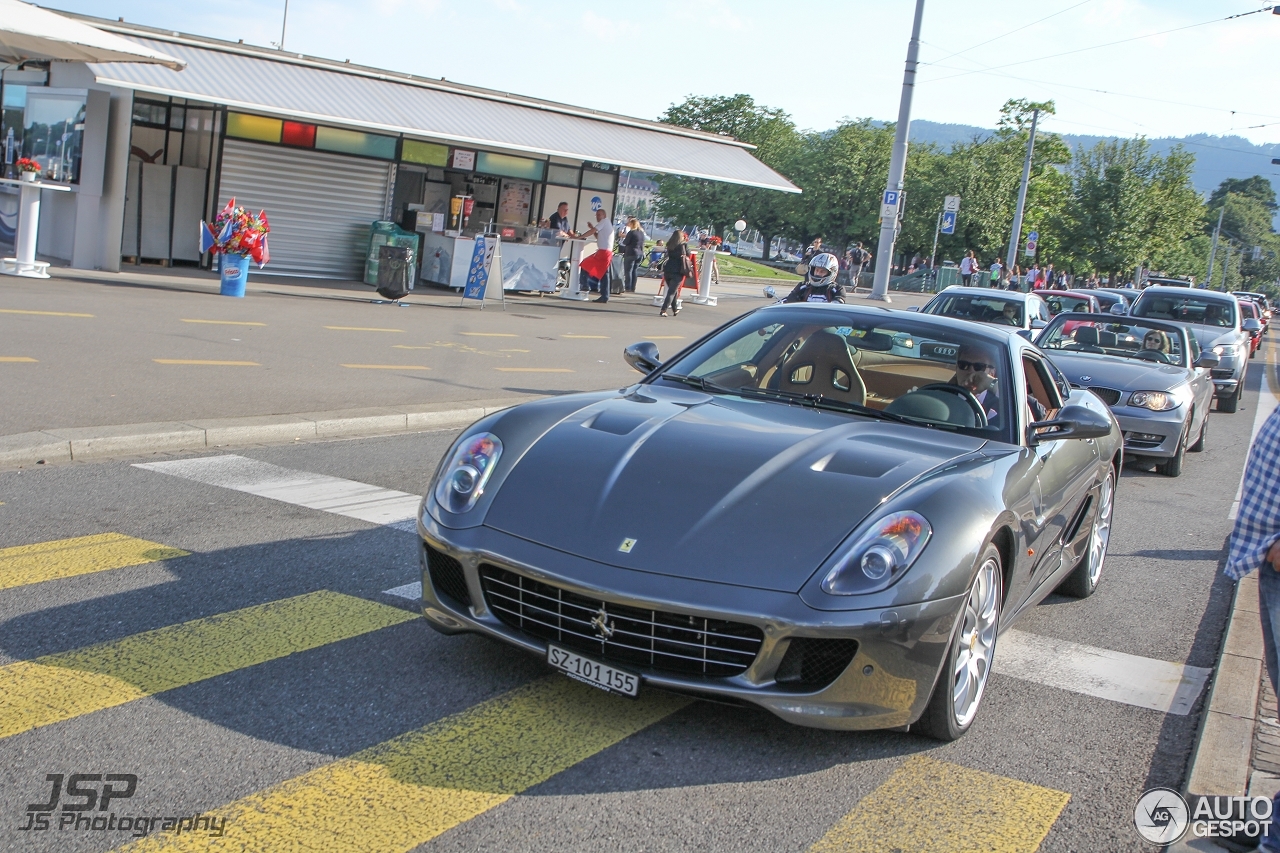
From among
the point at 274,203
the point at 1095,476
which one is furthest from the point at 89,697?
the point at 274,203

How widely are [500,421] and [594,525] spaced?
0.85 metres

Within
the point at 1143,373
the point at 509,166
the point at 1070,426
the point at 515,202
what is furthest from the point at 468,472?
the point at 515,202

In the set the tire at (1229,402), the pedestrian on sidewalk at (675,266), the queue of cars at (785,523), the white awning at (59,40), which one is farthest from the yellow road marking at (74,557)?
the pedestrian on sidewalk at (675,266)

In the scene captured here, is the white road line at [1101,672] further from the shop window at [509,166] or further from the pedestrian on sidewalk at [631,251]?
the pedestrian on sidewalk at [631,251]

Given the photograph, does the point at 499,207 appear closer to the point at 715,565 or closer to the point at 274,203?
the point at 274,203

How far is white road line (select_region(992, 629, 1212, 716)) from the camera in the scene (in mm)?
4973

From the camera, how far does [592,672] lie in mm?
3881

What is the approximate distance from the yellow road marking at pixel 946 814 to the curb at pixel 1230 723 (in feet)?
1.35

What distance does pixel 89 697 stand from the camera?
12.6ft

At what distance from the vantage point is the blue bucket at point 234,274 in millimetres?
17625

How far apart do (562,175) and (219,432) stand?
20.1m

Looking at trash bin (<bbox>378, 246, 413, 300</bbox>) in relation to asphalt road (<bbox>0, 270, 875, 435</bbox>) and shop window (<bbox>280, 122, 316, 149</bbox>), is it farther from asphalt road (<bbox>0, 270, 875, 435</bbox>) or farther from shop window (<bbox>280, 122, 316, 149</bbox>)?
shop window (<bbox>280, 122, 316, 149</bbox>)

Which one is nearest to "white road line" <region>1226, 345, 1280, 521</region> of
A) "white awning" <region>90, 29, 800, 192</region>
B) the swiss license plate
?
the swiss license plate

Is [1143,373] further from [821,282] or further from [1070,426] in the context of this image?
[1070,426]
